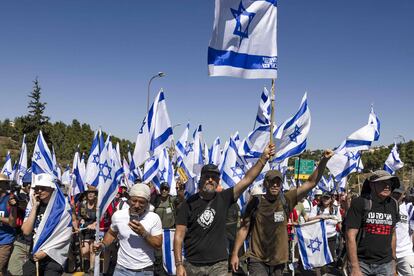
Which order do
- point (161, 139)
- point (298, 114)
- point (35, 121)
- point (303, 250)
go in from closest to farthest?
1. point (303, 250)
2. point (161, 139)
3. point (298, 114)
4. point (35, 121)

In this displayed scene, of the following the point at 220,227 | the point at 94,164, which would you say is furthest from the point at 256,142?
the point at 220,227

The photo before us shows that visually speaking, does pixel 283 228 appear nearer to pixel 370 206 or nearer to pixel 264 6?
pixel 370 206

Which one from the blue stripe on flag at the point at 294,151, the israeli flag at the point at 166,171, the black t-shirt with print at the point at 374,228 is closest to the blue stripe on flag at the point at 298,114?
the blue stripe on flag at the point at 294,151

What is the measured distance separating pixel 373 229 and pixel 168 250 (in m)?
3.67

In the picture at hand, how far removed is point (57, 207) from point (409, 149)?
73.5 meters

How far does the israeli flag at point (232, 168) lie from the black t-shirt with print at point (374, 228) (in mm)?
6717

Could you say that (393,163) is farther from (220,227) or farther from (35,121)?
(35,121)

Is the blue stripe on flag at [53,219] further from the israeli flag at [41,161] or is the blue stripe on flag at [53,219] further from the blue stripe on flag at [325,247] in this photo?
the israeli flag at [41,161]

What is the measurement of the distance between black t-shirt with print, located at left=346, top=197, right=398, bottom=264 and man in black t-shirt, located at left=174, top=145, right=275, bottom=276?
3.28ft

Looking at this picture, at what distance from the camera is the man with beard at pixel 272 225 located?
14.8 feet

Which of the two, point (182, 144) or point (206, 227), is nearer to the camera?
point (206, 227)

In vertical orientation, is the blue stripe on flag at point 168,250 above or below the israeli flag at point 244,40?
below

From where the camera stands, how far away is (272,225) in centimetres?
451

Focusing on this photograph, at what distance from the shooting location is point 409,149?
228 feet
